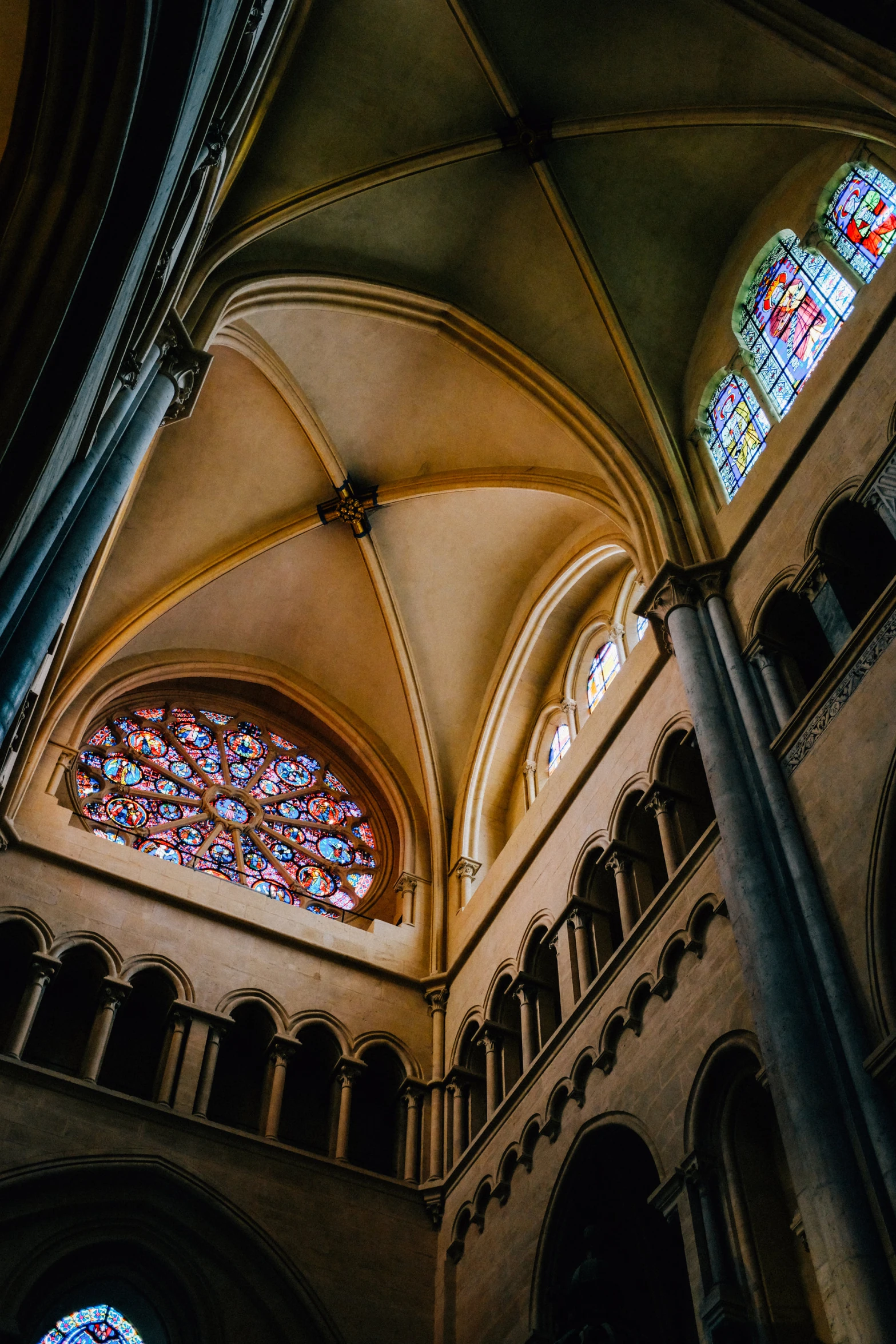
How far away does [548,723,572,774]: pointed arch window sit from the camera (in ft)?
49.3

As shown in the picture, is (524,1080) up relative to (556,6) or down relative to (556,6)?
down

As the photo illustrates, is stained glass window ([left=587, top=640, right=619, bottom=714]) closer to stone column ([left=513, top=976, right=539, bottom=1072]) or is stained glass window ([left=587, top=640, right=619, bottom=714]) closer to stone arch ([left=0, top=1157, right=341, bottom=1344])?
stone column ([left=513, top=976, right=539, bottom=1072])

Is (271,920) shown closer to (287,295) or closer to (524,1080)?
(524,1080)

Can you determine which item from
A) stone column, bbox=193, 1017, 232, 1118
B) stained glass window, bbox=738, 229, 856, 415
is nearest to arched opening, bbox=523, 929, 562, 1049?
stone column, bbox=193, 1017, 232, 1118

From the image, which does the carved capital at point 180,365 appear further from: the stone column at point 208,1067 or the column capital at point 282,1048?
the column capital at point 282,1048

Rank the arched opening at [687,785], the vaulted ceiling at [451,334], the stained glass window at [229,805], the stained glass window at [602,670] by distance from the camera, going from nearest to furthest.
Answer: the arched opening at [687,785] → the vaulted ceiling at [451,334] → the stained glass window at [602,670] → the stained glass window at [229,805]

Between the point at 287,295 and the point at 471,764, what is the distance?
6170 millimetres

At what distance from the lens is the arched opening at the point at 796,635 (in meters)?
10.2

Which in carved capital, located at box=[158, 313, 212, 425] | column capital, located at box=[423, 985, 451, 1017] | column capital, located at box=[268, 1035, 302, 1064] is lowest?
column capital, located at box=[268, 1035, 302, 1064]

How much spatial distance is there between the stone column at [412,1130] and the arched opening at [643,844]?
3538 millimetres

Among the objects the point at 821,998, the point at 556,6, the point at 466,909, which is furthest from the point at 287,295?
the point at 821,998

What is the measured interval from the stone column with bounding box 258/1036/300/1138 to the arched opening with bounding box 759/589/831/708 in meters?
6.02

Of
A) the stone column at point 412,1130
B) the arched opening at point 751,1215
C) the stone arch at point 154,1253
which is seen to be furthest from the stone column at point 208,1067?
the arched opening at point 751,1215

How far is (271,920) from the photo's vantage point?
535 inches
